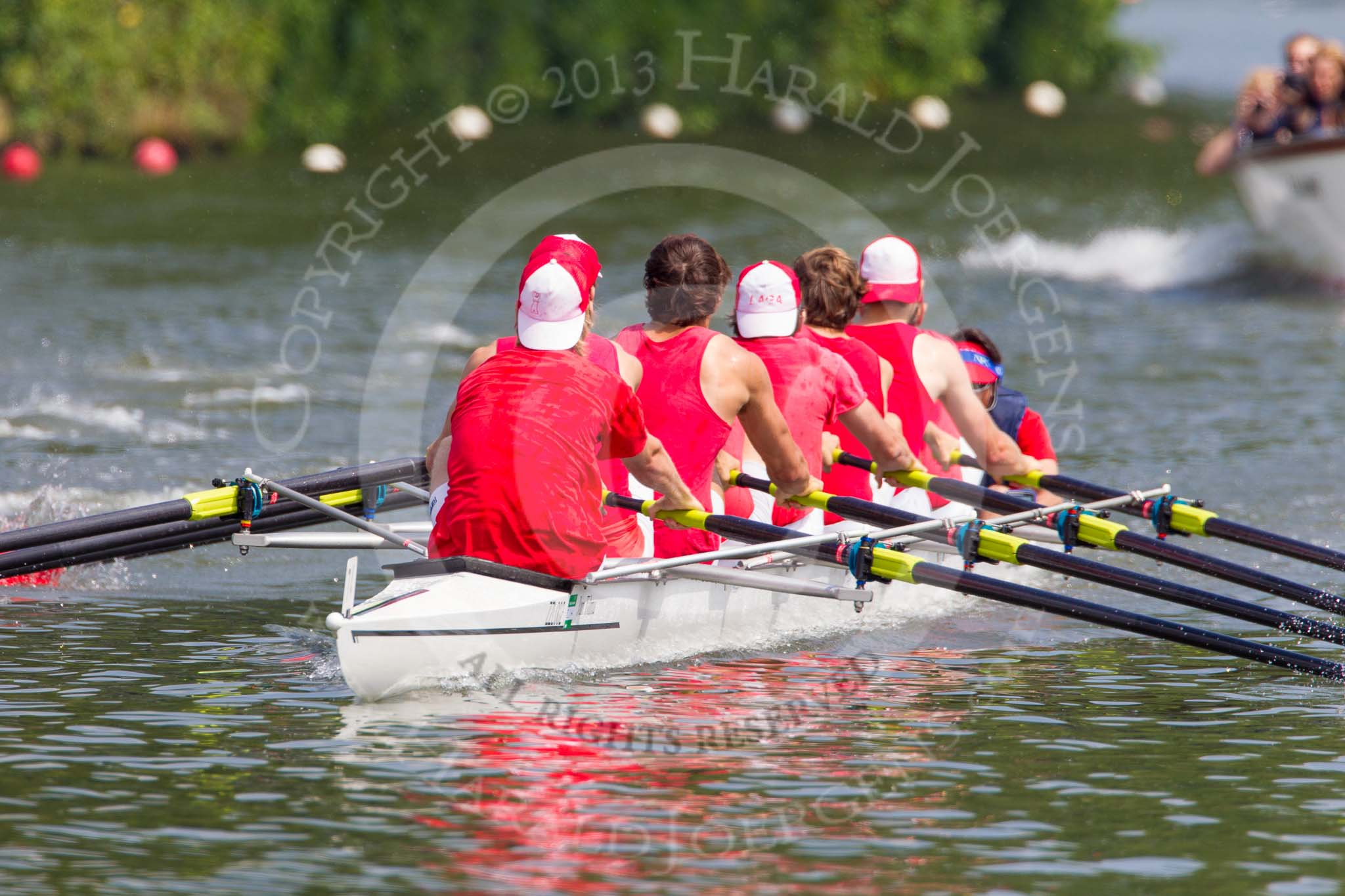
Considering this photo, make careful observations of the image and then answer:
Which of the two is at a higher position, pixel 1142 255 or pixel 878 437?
pixel 1142 255

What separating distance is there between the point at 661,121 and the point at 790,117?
257cm

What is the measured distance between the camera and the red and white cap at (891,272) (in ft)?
33.5

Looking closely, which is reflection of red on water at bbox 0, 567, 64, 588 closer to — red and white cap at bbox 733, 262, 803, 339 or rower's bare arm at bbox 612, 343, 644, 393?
rower's bare arm at bbox 612, 343, 644, 393

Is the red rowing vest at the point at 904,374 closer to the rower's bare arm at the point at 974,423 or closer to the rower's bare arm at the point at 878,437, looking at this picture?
the rower's bare arm at the point at 974,423

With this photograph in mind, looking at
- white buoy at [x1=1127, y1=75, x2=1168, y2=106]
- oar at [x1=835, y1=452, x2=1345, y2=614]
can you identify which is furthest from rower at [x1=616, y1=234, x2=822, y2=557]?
white buoy at [x1=1127, y1=75, x2=1168, y2=106]

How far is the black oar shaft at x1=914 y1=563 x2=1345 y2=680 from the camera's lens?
7789 millimetres

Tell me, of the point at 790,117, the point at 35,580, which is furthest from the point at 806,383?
the point at 790,117

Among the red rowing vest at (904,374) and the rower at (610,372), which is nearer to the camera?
the rower at (610,372)

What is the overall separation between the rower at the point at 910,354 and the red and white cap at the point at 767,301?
97 centimetres

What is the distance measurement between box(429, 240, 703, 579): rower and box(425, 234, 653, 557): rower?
0.19 feet

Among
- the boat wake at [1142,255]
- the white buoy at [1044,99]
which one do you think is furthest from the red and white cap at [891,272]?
the white buoy at [1044,99]

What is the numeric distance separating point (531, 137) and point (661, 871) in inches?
1133

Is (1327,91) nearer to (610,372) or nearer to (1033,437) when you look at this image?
(1033,437)

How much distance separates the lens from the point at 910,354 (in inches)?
408
